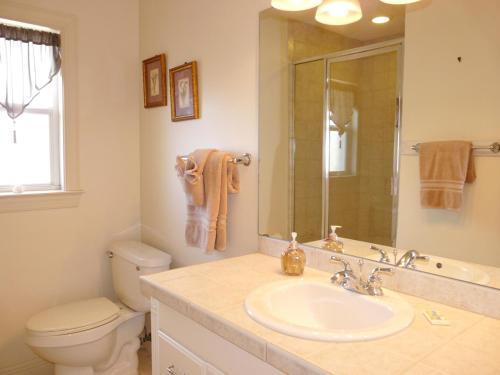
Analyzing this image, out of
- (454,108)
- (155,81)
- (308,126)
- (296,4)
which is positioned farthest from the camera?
(155,81)

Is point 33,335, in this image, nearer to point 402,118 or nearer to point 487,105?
point 402,118

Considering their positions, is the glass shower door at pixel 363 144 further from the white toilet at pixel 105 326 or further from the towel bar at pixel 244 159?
the white toilet at pixel 105 326

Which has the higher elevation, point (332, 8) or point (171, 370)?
point (332, 8)

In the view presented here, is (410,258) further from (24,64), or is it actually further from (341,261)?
(24,64)

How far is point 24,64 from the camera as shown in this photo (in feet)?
7.24

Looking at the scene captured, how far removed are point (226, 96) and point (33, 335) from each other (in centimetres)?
145

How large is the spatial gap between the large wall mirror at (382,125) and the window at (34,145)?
133 cm

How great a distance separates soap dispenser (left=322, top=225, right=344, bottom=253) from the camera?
1.50m

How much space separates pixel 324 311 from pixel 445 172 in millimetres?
563

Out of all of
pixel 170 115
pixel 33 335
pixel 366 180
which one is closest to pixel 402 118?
pixel 366 180

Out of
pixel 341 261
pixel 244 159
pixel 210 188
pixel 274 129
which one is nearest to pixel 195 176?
pixel 210 188

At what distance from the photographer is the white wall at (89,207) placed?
220 cm

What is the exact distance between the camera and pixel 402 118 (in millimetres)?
1290

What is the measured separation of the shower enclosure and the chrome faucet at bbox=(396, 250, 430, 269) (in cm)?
7
